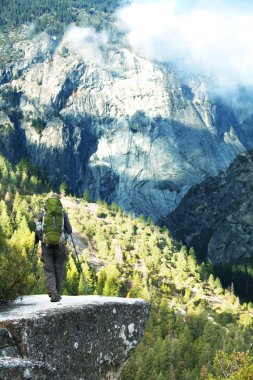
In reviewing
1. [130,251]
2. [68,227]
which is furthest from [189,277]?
[68,227]

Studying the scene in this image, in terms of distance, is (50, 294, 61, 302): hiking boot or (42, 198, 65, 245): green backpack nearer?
(50, 294, 61, 302): hiking boot

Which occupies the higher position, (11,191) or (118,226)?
(11,191)

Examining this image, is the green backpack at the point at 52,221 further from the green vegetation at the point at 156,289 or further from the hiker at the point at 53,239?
the green vegetation at the point at 156,289

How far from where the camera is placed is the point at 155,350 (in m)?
97.6

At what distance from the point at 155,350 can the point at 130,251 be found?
78609mm

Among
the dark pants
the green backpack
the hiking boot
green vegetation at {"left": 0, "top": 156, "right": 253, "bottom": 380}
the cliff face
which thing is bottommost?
green vegetation at {"left": 0, "top": 156, "right": 253, "bottom": 380}

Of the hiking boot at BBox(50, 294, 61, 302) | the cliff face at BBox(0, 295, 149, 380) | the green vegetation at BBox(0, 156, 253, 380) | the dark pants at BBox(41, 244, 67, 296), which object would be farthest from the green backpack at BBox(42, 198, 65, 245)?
the green vegetation at BBox(0, 156, 253, 380)

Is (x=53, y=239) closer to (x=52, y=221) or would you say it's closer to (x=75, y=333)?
(x=52, y=221)

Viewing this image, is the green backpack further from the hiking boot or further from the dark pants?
the hiking boot

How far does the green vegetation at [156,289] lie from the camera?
95188 mm

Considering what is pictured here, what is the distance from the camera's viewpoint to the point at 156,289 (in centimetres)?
15250

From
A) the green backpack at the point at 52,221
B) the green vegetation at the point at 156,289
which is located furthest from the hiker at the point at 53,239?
the green vegetation at the point at 156,289

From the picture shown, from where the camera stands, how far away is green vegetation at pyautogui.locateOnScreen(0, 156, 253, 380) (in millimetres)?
95188

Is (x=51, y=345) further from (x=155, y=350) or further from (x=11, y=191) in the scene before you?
(x=11, y=191)
